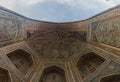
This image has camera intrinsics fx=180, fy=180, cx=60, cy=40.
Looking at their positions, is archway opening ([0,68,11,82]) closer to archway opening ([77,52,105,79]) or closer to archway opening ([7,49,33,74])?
archway opening ([7,49,33,74])

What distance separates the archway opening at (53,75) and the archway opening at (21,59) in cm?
98

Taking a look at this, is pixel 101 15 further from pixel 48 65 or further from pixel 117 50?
pixel 48 65

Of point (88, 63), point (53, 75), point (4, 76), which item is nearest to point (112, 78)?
point (88, 63)

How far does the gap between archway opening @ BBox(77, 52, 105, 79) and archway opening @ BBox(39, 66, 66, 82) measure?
3.50 feet

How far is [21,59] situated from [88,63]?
373 cm

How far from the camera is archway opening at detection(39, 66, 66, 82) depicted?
9875 millimetres

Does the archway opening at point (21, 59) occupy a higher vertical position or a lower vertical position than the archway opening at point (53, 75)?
higher

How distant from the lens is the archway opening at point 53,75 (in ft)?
32.4

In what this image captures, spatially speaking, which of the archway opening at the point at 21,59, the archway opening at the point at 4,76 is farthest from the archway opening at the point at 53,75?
the archway opening at the point at 4,76

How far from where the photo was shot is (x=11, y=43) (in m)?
9.23

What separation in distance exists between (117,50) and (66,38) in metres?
4.86

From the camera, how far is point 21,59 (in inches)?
398

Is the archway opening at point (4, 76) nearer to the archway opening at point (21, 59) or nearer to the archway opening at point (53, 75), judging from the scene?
the archway opening at point (21, 59)

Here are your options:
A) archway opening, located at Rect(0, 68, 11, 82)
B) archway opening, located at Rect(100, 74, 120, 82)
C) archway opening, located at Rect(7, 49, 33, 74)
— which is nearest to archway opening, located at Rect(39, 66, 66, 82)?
archway opening, located at Rect(7, 49, 33, 74)
